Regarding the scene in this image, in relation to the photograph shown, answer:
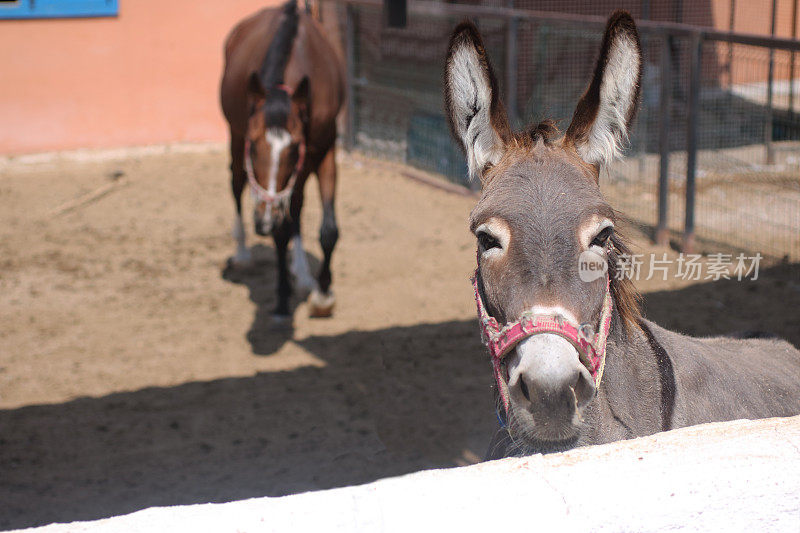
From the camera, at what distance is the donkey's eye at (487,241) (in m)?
2.22

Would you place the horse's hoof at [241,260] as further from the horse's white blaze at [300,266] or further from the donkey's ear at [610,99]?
Result: the donkey's ear at [610,99]

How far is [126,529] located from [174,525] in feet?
0.32

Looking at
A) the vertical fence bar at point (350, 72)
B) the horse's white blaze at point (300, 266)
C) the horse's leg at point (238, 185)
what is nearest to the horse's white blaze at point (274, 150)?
the horse's leg at point (238, 185)

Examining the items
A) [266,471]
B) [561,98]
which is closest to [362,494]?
[266,471]

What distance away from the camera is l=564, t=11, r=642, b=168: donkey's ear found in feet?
7.70

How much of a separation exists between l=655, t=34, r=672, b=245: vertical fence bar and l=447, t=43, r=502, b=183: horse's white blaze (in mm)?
5462

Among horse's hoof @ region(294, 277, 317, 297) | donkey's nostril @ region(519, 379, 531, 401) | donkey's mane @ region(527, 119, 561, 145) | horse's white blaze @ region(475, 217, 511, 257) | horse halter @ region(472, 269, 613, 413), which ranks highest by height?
donkey's mane @ region(527, 119, 561, 145)

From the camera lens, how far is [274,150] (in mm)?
5367

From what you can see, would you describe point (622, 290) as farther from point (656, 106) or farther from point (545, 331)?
point (656, 106)

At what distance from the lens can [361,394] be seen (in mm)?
5004

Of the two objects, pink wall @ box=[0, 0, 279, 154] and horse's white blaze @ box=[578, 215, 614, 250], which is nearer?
horse's white blaze @ box=[578, 215, 614, 250]

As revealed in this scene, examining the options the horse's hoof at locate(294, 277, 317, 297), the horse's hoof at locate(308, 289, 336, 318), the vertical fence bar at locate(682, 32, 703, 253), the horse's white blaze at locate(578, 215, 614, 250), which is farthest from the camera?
the vertical fence bar at locate(682, 32, 703, 253)

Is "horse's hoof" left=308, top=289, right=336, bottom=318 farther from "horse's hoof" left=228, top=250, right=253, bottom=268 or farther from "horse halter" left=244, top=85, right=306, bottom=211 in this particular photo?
"horse's hoof" left=228, top=250, right=253, bottom=268

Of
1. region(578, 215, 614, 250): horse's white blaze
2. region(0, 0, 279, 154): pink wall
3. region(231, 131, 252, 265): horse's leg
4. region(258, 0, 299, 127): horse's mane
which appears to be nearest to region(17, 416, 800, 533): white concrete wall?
region(578, 215, 614, 250): horse's white blaze
